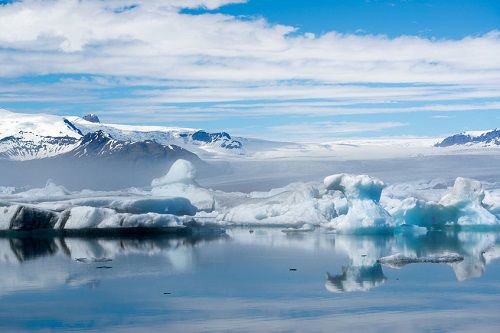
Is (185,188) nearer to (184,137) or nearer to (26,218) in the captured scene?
(26,218)

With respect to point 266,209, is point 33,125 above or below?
above

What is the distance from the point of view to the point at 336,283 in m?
25.5

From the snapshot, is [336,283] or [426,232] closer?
[336,283]

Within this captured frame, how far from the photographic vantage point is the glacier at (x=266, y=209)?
1741 inches

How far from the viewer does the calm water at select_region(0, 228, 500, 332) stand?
18703mm

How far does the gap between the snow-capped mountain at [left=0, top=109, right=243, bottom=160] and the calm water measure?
114 meters

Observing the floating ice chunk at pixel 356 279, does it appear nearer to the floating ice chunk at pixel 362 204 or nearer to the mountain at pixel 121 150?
the floating ice chunk at pixel 362 204

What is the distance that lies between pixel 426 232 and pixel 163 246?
62.0ft

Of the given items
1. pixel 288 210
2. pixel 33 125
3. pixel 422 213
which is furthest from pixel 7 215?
pixel 33 125

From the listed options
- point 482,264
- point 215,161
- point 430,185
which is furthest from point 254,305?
point 215,161

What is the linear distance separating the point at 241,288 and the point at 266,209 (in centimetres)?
3402

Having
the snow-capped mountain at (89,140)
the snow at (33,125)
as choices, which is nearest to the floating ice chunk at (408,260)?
the snow-capped mountain at (89,140)

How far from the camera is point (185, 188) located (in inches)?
2520

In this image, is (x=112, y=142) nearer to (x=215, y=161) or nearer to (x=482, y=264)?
(x=215, y=161)
